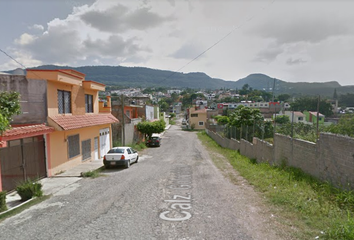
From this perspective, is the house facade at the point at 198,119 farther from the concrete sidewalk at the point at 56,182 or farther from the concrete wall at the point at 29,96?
the concrete wall at the point at 29,96

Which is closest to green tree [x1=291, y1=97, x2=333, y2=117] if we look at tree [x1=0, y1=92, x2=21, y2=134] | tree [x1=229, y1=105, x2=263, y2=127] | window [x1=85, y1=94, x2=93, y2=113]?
tree [x1=0, y1=92, x2=21, y2=134]

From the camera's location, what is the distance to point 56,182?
38.1 ft

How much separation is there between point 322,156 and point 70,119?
1335cm

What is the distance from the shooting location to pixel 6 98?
8.07 metres

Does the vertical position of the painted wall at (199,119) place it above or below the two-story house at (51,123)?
below

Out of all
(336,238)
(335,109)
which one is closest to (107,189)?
(336,238)

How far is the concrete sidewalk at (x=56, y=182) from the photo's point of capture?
351 inches

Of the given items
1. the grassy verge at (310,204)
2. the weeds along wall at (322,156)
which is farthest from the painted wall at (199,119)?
the grassy verge at (310,204)

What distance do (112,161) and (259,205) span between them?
10272mm

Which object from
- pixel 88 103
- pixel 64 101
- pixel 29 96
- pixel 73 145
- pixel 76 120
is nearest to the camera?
pixel 29 96

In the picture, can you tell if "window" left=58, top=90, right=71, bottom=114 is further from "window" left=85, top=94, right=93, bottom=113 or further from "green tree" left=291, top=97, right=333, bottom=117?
"green tree" left=291, top=97, right=333, bottom=117

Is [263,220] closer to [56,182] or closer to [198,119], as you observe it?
[56,182]

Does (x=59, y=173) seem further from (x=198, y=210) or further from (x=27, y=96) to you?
(x=198, y=210)

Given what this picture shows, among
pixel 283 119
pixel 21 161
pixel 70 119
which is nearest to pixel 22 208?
pixel 21 161
